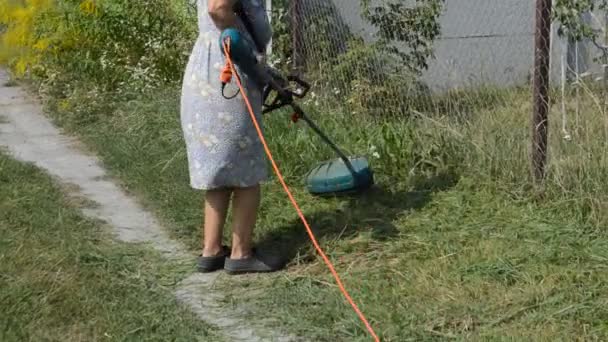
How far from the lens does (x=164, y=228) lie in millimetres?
5867

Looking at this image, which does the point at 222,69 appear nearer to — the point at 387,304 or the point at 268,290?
the point at 268,290

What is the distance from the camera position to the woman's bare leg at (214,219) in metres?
5.14

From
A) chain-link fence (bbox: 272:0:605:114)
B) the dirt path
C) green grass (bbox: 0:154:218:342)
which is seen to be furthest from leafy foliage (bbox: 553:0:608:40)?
green grass (bbox: 0:154:218:342)

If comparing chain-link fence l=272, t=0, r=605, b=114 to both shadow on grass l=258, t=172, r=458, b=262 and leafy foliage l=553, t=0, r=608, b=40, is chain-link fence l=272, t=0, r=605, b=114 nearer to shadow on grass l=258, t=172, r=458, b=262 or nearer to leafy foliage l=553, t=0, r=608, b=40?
leafy foliage l=553, t=0, r=608, b=40

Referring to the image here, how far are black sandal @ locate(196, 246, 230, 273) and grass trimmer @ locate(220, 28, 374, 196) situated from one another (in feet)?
2.54

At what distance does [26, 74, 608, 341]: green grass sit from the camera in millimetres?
4352

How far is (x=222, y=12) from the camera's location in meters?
4.77

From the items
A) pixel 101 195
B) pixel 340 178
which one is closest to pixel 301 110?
pixel 340 178

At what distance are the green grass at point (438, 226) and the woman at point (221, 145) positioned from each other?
0.75 feet

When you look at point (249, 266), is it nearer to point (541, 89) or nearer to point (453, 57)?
point (541, 89)

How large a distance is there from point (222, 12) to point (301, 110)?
83 centimetres

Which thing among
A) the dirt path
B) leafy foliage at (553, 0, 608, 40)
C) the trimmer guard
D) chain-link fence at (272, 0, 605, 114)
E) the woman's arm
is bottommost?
the dirt path

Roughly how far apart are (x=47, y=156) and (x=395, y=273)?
12.0 feet

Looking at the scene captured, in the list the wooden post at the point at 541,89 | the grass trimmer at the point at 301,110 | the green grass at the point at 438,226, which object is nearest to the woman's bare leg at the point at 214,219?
the green grass at the point at 438,226
